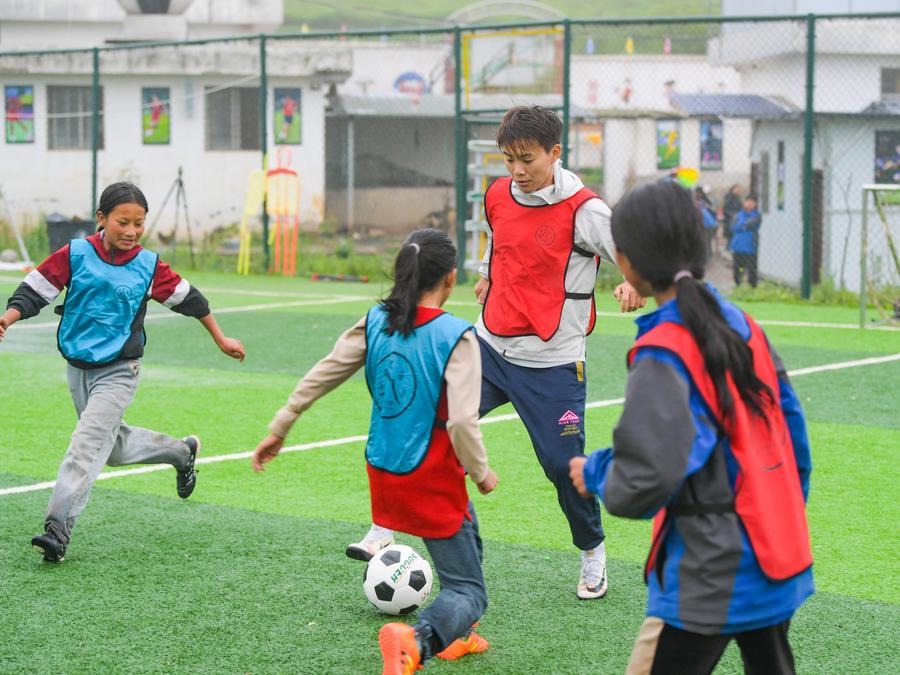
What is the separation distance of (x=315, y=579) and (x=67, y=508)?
1.12 metres

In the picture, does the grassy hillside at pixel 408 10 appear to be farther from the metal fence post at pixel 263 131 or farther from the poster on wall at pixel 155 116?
the metal fence post at pixel 263 131

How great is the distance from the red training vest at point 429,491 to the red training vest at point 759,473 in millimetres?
1200

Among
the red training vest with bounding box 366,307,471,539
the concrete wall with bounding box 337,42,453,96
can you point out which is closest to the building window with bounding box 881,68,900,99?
the concrete wall with bounding box 337,42,453,96

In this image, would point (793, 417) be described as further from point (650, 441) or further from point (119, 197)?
point (119, 197)

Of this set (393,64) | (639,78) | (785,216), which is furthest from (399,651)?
(639,78)

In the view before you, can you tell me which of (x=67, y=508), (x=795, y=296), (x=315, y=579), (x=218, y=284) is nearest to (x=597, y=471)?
(x=315, y=579)

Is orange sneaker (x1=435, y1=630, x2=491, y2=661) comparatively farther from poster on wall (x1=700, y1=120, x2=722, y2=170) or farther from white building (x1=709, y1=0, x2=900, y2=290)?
poster on wall (x1=700, y1=120, x2=722, y2=170)

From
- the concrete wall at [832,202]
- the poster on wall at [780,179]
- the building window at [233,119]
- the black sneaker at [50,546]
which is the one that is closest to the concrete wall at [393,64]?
the building window at [233,119]

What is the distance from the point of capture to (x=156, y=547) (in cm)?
592

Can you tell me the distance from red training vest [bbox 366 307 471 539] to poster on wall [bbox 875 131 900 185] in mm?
15881

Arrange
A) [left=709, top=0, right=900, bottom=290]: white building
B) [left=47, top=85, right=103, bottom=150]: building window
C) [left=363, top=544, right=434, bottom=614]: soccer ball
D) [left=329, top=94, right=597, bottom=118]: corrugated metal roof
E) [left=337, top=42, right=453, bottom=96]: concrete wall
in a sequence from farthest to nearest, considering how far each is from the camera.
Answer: [left=337, top=42, right=453, bottom=96]: concrete wall
[left=329, top=94, right=597, bottom=118]: corrugated metal roof
[left=47, top=85, right=103, bottom=150]: building window
[left=709, top=0, right=900, bottom=290]: white building
[left=363, top=544, right=434, bottom=614]: soccer ball

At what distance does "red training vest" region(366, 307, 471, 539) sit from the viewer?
4.16m

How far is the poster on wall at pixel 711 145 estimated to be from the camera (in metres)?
37.3

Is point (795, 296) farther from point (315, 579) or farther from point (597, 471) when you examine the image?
point (597, 471)
